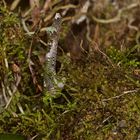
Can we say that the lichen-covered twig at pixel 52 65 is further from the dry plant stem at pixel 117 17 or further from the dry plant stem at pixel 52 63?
the dry plant stem at pixel 117 17

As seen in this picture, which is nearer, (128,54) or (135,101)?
(135,101)

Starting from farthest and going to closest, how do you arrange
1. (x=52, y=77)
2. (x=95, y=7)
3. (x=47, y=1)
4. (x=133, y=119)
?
(x=95, y=7)
(x=47, y=1)
(x=52, y=77)
(x=133, y=119)

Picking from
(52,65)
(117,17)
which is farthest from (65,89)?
(117,17)

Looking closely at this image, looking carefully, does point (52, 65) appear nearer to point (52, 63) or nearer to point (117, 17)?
point (52, 63)

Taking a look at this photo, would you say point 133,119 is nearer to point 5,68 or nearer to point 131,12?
point 5,68

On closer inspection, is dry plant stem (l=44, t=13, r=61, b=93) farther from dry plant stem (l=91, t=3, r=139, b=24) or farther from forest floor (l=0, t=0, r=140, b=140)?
dry plant stem (l=91, t=3, r=139, b=24)

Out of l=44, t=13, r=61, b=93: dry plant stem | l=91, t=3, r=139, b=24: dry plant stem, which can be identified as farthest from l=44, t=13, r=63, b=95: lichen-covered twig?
l=91, t=3, r=139, b=24: dry plant stem

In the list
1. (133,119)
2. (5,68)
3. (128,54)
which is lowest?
(133,119)

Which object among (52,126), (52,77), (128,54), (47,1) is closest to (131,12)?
(47,1)
